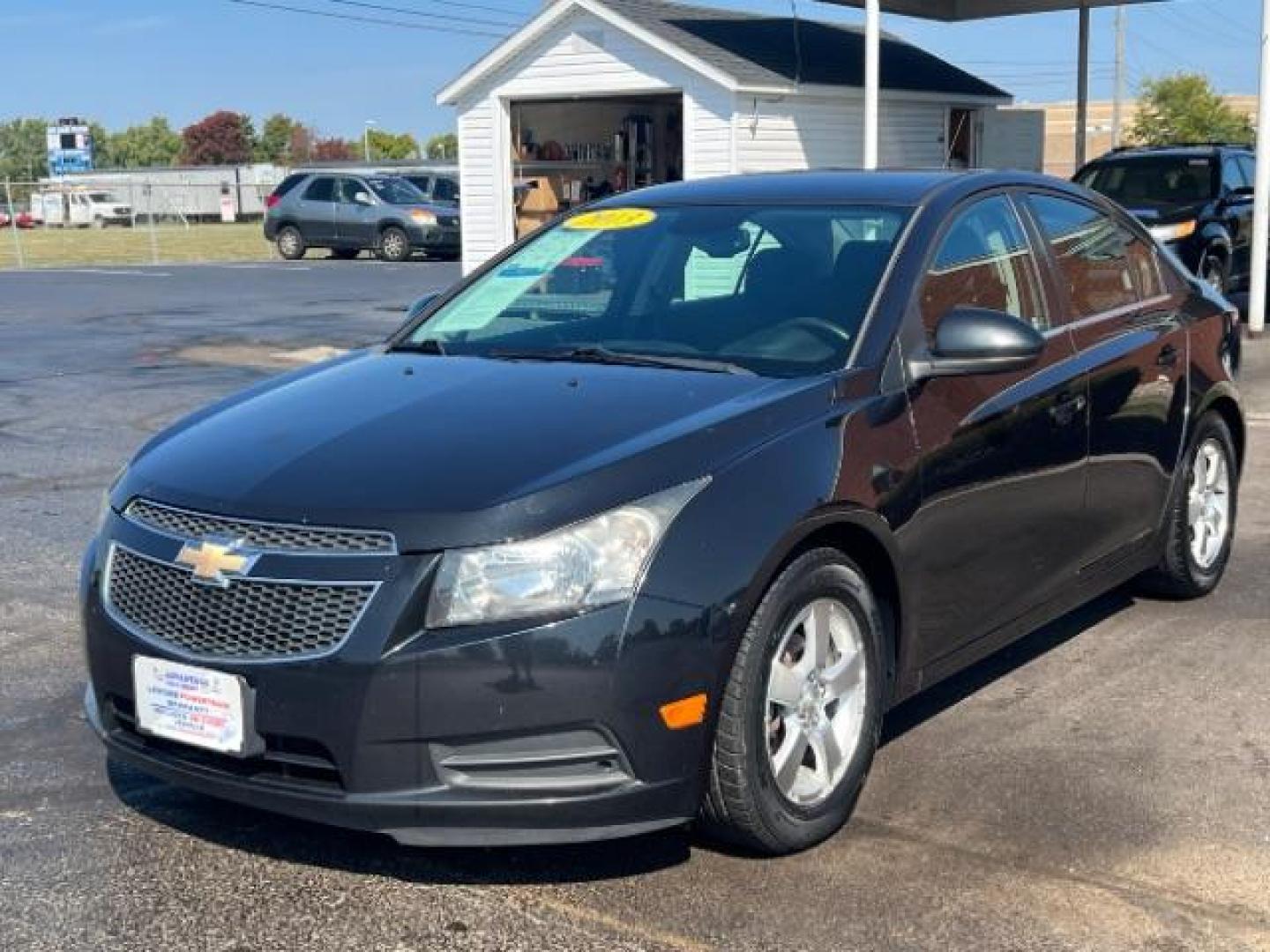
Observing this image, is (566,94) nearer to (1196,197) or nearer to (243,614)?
(1196,197)

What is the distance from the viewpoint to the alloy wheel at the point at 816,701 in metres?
3.66

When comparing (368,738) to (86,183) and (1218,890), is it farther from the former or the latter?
(86,183)

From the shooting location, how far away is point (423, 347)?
480 centimetres

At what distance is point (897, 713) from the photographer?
4.81 meters

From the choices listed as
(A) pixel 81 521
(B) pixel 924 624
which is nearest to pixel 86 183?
(A) pixel 81 521

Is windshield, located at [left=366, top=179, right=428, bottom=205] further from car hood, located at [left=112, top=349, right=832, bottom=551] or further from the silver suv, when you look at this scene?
car hood, located at [left=112, top=349, right=832, bottom=551]

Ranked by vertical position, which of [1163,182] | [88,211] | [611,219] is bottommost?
[611,219]

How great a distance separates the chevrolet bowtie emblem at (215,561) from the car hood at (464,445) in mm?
95

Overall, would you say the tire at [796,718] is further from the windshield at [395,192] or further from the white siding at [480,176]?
the windshield at [395,192]

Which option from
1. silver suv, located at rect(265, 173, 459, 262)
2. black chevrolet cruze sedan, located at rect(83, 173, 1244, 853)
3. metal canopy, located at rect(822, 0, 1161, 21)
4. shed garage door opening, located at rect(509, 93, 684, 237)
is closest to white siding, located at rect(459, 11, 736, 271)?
shed garage door opening, located at rect(509, 93, 684, 237)

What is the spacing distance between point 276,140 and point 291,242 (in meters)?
97.5

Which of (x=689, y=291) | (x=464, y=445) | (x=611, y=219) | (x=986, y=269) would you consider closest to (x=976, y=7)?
(x=611, y=219)

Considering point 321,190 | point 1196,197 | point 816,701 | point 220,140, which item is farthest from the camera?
point 220,140

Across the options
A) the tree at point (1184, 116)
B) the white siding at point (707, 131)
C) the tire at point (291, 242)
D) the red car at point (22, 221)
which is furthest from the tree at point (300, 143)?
the white siding at point (707, 131)
